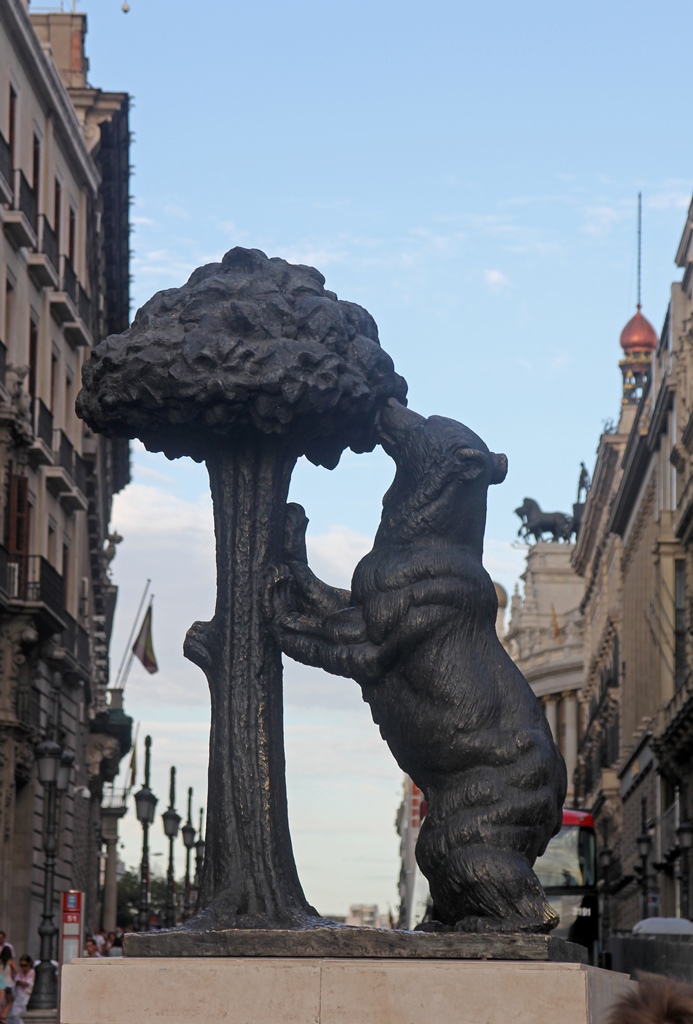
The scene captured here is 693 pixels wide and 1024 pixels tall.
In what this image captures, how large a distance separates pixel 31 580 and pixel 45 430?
3.51m

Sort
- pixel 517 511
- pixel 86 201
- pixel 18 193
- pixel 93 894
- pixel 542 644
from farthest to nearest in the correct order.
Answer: pixel 517 511 → pixel 542 644 → pixel 93 894 → pixel 86 201 → pixel 18 193

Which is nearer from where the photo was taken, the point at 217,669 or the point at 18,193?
the point at 217,669

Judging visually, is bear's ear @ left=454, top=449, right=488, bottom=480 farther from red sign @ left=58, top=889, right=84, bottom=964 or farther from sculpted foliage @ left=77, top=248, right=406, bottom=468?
red sign @ left=58, top=889, right=84, bottom=964

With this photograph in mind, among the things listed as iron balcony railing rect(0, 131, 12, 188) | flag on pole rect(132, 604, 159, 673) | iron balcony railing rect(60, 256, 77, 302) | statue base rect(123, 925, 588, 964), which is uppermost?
iron balcony railing rect(60, 256, 77, 302)

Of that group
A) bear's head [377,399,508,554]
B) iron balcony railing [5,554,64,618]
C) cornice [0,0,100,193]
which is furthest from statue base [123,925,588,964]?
cornice [0,0,100,193]

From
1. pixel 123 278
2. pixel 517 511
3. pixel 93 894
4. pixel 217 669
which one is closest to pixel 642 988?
pixel 217 669

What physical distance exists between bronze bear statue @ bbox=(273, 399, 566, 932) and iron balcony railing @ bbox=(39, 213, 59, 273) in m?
28.3

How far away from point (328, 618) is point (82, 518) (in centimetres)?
3488

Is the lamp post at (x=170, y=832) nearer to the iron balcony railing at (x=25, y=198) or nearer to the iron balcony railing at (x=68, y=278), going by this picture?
the iron balcony railing at (x=68, y=278)

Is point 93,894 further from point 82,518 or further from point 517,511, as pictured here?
point 517,511

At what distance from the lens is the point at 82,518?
4112cm

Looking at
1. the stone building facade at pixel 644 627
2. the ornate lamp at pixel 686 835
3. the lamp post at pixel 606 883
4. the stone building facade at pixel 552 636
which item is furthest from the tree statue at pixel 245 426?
the stone building facade at pixel 552 636

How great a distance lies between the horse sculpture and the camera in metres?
126

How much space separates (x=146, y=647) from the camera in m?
49.7
